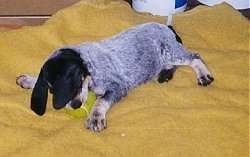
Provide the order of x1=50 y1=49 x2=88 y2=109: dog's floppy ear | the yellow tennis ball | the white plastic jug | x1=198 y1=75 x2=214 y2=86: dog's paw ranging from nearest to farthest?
x1=50 y1=49 x2=88 y2=109: dog's floppy ear
the yellow tennis ball
x1=198 y1=75 x2=214 y2=86: dog's paw
the white plastic jug

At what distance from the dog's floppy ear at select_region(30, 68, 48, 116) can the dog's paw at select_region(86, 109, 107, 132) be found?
170 mm

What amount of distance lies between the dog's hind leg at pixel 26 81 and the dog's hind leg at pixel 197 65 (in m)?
0.58

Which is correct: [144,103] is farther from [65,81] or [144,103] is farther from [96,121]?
[65,81]

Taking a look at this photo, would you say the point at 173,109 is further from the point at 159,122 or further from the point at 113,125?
the point at 113,125

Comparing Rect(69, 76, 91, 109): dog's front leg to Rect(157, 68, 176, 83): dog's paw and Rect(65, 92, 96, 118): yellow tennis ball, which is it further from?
Rect(157, 68, 176, 83): dog's paw

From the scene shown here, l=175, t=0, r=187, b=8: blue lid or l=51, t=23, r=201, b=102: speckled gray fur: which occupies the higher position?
l=51, t=23, r=201, b=102: speckled gray fur

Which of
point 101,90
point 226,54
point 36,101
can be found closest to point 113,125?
point 101,90

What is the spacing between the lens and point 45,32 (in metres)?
2.37

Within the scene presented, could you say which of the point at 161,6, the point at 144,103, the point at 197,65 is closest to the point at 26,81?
the point at 144,103

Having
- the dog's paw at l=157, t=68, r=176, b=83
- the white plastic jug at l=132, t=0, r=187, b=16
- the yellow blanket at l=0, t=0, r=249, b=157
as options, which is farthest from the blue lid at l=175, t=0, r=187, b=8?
the dog's paw at l=157, t=68, r=176, b=83

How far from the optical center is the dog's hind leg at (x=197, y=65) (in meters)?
2.06

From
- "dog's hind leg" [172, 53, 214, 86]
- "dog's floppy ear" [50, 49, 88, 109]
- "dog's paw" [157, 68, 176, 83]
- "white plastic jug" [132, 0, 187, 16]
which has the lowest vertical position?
"white plastic jug" [132, 0, 187, 16]

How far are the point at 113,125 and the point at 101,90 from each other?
140 millimetres

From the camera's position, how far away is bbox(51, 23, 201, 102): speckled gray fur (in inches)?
74.4
